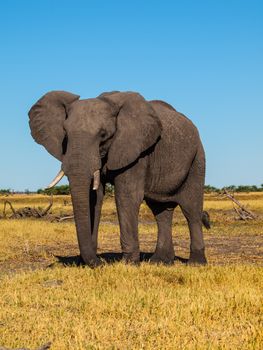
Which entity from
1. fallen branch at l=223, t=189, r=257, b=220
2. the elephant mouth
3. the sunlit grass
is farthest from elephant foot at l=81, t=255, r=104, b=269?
fallen branch at l=223, t=189, r=257, b=220

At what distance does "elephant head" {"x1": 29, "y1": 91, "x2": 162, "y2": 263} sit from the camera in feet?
33.6

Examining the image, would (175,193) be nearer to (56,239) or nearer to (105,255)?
(105,255)

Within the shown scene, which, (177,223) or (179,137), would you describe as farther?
(177,223)

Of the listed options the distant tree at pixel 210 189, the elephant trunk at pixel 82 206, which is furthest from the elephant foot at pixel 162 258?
the distant tree at pixel 210 189

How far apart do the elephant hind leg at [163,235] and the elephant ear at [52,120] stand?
2636 millimetres

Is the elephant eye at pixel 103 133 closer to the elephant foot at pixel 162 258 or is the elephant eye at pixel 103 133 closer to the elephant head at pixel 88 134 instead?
the elephant head at pixel 88 134

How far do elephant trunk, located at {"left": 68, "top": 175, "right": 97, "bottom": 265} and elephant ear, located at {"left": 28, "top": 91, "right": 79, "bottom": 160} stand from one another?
1.24 metres

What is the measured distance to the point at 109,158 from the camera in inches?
427

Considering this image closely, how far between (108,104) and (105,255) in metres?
4.93

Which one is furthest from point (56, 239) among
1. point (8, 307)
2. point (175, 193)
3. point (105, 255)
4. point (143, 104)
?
point (8, 307)

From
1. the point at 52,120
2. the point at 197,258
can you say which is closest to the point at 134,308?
the point at 52,120

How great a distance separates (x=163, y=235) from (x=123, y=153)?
9.41ft

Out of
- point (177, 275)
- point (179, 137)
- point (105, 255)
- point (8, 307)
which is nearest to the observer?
point (8, 307)

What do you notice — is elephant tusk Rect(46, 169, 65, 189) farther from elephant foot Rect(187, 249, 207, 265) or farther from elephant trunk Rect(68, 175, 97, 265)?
elephant foot Rect(187, 249, 207, 265)
